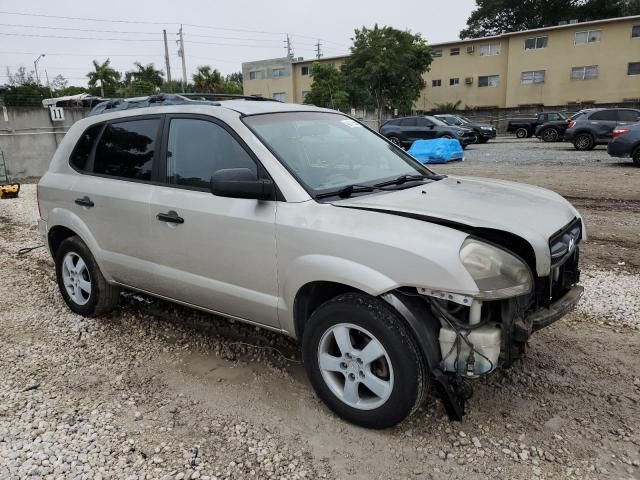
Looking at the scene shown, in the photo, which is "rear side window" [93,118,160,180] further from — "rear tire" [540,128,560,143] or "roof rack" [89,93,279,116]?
"rear tire" [540,128,560,143]

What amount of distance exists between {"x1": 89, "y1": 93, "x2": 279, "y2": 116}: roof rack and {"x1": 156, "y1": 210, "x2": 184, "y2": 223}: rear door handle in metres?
0.81

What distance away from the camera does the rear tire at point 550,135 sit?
2450 centimetres

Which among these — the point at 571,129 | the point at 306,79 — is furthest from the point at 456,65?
the point at 571,129

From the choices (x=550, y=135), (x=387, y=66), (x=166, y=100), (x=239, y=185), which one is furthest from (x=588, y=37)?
(x=239, y=185)

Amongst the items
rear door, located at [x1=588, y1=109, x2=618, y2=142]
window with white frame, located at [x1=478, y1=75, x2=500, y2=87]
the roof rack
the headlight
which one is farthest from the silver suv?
window with white frame, located at [x1=478, y1=75, x2=500, y2=87]

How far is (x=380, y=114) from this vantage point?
40.2 m

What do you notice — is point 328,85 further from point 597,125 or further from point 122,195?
point 122,195

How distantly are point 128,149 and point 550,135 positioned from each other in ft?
81.7

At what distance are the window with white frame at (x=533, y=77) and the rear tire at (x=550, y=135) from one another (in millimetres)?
15974

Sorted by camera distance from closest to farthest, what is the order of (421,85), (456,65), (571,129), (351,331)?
(351,331), (571,129), (421,85), (456,65)

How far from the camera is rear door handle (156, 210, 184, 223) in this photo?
3357 mm

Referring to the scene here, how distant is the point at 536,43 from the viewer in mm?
38062

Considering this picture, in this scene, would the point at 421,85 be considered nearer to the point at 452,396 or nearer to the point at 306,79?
the point at 306,79

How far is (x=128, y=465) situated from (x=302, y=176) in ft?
6.01
